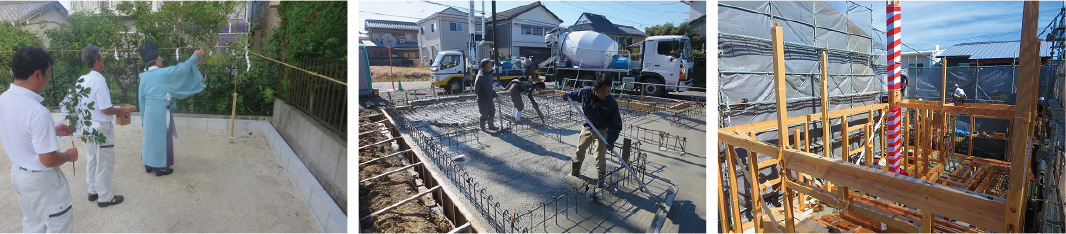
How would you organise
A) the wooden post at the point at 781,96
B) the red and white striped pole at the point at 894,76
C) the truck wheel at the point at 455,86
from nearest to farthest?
the wooden post at the point at 781,96 → the truck wheel at the point at 455,86 → the red and white striped pole at the point at 894,76

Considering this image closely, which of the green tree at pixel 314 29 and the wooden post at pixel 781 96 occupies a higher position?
the green tree at pixel 314 29

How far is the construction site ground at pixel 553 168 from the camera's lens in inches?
97.0

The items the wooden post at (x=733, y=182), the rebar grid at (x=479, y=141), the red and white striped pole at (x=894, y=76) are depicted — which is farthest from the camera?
the red and white striped pole at (x=894, y=76)

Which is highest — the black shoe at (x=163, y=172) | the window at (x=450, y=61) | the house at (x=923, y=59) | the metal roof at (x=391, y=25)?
the house at (x=923, y=59)

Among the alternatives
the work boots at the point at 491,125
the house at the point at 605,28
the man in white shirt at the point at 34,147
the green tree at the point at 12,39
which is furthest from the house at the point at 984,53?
the green tree at the point at 12,39

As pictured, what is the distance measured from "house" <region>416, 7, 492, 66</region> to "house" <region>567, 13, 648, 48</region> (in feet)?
2.22

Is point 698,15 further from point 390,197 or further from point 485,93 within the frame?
point 390,197

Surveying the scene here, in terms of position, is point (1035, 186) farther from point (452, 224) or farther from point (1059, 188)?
point (452, 224)

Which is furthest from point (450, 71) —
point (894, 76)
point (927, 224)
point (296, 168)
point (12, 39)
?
point (894, 76)

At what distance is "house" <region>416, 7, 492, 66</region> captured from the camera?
243cm

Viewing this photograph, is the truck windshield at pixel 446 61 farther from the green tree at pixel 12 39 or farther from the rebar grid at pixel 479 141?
the green tree at pixel 12 39

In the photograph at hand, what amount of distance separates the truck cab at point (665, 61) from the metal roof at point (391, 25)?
1.73m

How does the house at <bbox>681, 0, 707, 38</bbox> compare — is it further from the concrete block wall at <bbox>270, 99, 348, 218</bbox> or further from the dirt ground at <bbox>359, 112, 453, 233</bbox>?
the concrete block wall at <bbox>270, 99, 348, 218</bbox>

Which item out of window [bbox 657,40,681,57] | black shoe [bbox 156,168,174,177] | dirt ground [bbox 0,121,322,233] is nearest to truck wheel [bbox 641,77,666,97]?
window [bbox 657,40,681,57]
